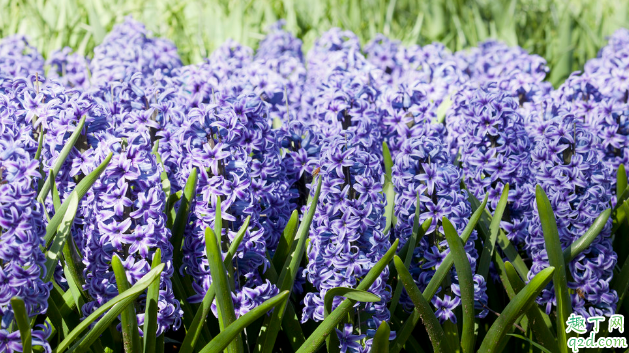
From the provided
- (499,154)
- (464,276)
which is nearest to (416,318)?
(464,276)

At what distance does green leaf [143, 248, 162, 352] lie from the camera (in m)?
2.13

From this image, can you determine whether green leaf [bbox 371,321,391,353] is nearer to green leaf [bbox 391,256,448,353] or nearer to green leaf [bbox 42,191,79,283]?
green leaf [bbox 391,256,448,353]

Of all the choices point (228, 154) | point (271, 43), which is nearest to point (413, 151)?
point (228, 154)

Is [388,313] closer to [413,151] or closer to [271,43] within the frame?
[413,151]

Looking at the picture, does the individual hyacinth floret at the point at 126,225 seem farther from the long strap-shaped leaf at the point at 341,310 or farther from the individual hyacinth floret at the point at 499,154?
the individual hyacinth floret at the point at 499,154

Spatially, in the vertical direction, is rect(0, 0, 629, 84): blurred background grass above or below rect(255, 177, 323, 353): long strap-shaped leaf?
above

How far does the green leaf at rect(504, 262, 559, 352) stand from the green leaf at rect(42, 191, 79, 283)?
1891mm

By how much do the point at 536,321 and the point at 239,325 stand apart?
1.45 meters

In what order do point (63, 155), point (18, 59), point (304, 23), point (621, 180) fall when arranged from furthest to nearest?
point (304, 23) < point (18, 59) < point (621, 180) < point (63, 155)

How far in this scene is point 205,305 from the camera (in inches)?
89.7

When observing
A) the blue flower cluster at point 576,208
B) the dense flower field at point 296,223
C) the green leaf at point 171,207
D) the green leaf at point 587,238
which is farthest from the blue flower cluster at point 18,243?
the green leaf at point 587,238

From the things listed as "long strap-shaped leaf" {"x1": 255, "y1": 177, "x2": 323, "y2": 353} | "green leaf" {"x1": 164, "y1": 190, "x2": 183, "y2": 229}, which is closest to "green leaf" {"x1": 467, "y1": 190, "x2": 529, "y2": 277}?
"long strap-shaped leaf" {"x1": 255, "y1": 177, "x2": 323, "y2": 353}

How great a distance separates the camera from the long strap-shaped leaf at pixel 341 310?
2.18 metres

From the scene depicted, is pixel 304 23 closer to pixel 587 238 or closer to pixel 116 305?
pixel 587 238
